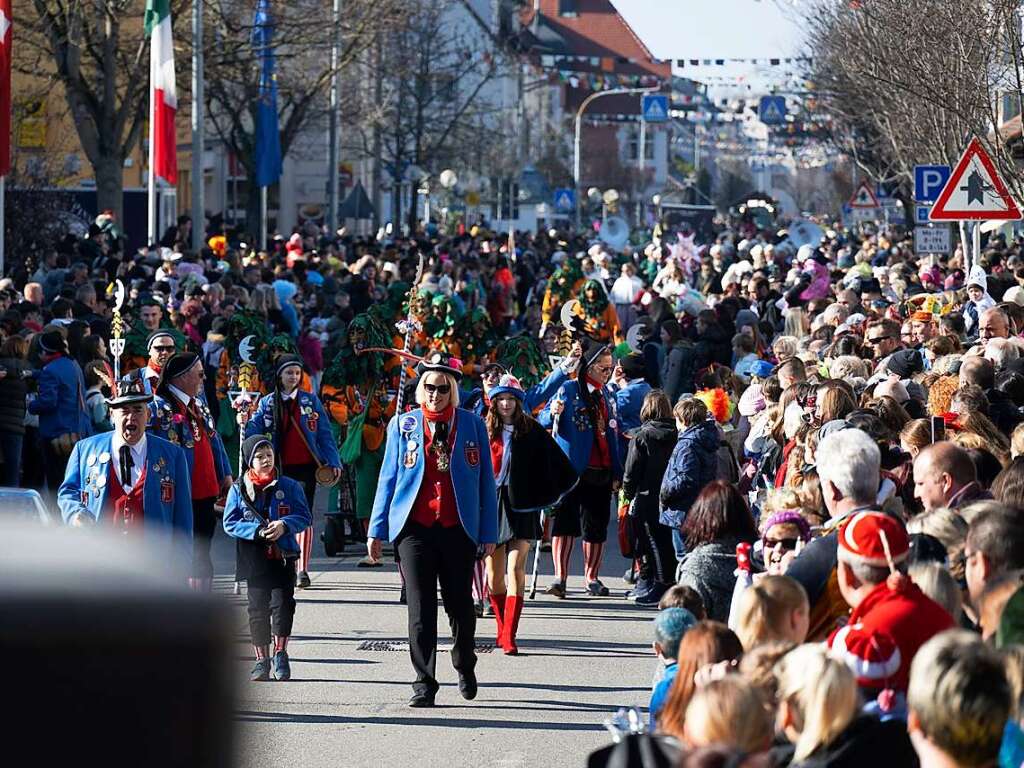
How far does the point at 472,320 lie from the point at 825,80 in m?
28.8

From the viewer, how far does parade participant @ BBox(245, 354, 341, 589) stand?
12078mm

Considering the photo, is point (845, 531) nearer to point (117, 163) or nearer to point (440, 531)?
point (440, 531)

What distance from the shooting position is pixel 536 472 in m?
11.1

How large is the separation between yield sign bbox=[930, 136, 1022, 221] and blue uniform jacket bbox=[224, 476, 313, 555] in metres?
9.27

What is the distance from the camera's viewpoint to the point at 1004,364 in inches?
499

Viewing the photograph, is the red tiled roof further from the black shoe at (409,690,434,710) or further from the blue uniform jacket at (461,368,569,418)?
the black shoe at (409,690,434,710)

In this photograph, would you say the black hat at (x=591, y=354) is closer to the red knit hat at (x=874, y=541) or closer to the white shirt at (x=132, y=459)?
the white shirt at (x=132, y=459)

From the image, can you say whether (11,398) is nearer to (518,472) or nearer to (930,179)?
(518,472)

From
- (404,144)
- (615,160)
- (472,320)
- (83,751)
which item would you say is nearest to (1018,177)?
(472,320)

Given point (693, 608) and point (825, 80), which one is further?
point (825, 80)

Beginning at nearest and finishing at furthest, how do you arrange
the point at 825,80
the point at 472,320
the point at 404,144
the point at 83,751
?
the point at 83,751 → the point at 472,320 → the point at 825,80 → the point at 404,144

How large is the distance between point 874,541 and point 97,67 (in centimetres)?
2978

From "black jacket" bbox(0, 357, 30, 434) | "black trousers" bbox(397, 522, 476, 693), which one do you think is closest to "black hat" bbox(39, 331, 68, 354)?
"black jacket" bbox(0, 357, 30, 434)

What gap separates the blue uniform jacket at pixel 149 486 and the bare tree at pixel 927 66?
42.3 ft
